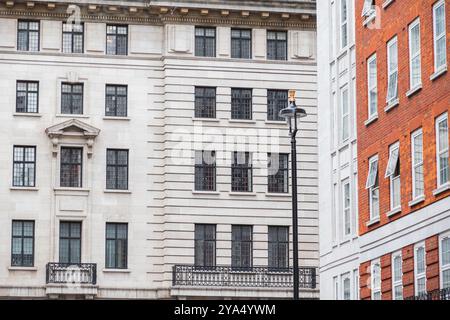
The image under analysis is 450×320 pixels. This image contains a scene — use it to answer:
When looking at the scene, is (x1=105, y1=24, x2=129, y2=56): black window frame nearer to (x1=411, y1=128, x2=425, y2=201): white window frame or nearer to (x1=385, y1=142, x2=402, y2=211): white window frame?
(x1=385, y1=142, x2=402, y2=211): white window frame

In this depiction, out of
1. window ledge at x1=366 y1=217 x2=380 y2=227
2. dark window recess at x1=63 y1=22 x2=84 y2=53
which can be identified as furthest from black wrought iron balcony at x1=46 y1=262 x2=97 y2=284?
window ledge at x1=366 y1=217 x2=380 y2=227

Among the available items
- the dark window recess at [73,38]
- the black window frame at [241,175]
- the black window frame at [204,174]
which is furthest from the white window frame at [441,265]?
the dark window recess at [73,38]

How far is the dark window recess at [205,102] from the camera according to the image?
203 ft

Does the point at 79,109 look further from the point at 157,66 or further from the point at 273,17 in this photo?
the point at 273,17

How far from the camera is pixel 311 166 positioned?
62.5 metres

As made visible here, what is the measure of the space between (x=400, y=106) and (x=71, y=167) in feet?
92.8

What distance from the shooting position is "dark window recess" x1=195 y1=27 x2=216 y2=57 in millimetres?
61812

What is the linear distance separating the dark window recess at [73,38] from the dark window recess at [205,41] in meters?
5.96

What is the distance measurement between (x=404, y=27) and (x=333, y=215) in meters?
10.9

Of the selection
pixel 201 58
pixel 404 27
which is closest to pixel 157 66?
pixel 201 58

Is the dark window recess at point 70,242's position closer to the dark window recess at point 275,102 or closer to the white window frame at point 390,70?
the dark window recess at point 275,102

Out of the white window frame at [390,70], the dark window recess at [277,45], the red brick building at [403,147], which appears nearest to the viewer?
the red brick building at [403,147]

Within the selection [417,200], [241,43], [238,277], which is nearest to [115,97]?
[241,43]

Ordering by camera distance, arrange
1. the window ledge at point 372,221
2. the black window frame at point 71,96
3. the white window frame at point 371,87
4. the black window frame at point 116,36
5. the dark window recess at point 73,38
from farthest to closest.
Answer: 1. the black window frame at point 116,36
2. the dark window recess at point 73,38
3. the black window frame at point 71,96
4. the white window frame at point 371,87
5. the window ledge at point 372,221
